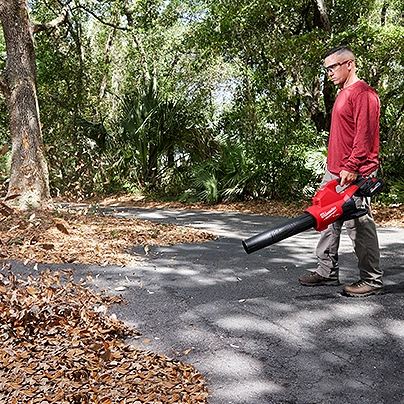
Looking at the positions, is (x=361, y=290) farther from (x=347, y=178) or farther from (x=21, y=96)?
(x=21, y=96)

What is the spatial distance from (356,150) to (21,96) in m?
6.57

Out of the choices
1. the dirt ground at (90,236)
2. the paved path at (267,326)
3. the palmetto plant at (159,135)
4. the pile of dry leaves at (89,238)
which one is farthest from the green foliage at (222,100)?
the paved path at (267,326)

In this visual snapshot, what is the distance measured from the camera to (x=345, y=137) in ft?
11.0

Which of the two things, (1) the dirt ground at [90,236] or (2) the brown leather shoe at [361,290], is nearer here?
(2) the brown leather shoe at [361,290]

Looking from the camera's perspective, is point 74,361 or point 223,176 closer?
Result: point 74,361

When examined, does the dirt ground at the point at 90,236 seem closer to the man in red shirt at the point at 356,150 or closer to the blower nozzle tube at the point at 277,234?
the blower nozzle tube at the point at 277,234

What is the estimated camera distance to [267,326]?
284 centimetres

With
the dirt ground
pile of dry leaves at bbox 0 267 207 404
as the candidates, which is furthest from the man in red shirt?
the dirt ground

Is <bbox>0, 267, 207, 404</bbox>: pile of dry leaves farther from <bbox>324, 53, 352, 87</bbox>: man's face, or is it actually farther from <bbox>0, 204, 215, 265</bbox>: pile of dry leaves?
<bbox>324, 53, 352, 87</bbox>: man's face

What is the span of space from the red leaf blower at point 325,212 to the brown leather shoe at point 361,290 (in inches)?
26.0

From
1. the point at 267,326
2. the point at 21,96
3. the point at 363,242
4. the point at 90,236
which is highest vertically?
the point at 21,96

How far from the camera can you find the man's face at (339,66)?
338 centimetres

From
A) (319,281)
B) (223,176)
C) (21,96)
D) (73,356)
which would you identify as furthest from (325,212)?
(223,176)

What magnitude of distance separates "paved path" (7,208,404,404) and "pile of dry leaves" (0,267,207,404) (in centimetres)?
16
